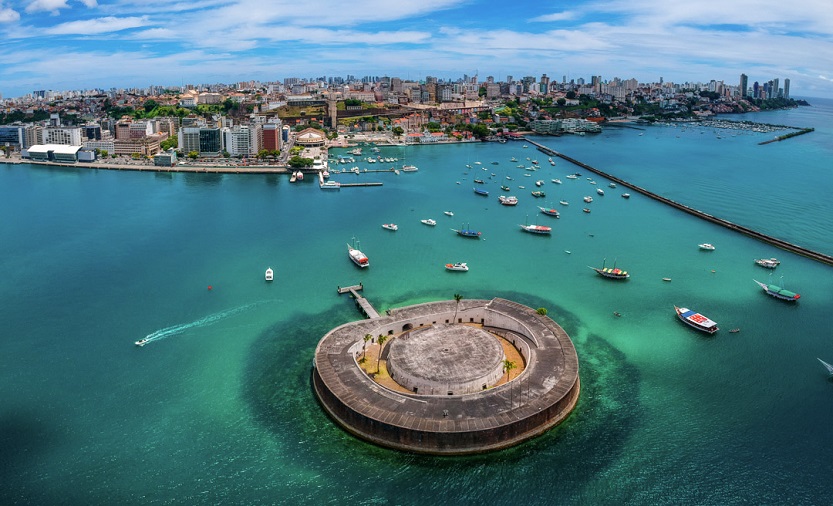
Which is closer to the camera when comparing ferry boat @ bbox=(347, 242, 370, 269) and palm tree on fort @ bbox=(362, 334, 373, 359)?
palm tree on fort @ bbox=(362, 334, 373, 359)

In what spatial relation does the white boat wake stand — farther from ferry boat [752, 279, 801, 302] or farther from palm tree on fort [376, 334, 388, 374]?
ferry boat [752, 279, 801, 302]

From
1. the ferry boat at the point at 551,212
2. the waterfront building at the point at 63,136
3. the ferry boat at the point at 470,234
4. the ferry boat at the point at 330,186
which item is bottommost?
the ferry boat at the point at 470,234

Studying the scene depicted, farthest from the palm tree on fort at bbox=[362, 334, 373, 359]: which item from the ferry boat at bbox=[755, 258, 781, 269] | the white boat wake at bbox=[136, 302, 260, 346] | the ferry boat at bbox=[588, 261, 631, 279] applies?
the ferry boat at bbox=[755, 258, 781, 269]

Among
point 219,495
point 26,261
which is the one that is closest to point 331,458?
point 219,495

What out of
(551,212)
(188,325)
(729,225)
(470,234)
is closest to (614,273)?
(470,234)

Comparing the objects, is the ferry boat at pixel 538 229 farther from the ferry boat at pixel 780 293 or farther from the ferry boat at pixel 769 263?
the ferry boat at pixel 780 293

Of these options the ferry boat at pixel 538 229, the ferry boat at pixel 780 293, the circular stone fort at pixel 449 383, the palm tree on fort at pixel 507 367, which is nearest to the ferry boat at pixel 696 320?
the ferry boat at pixel 780 293
